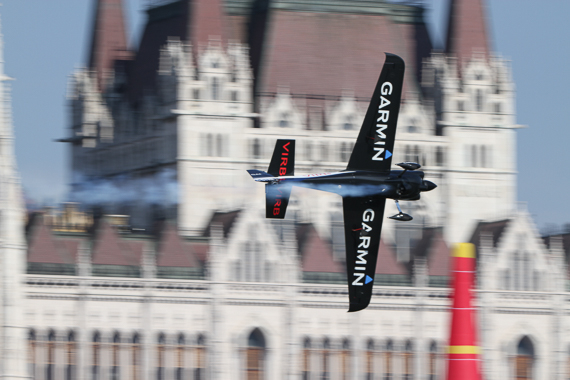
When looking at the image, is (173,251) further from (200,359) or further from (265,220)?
(200,359)

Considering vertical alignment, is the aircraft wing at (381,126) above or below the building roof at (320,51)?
below

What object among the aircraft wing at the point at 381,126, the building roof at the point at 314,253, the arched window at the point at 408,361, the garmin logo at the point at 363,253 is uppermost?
the aircraft wing at the point at 381,126

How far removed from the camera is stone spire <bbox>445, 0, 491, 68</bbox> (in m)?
160

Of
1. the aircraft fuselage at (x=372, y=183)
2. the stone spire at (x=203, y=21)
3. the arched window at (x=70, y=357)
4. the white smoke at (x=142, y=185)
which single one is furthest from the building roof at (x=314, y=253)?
the aircraft fuselage at (x=372, y=183)

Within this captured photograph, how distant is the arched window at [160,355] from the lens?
139712 mm

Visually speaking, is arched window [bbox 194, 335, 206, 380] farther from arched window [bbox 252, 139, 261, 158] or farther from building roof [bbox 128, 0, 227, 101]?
building roof [bbox 128, 0, 227, 101]

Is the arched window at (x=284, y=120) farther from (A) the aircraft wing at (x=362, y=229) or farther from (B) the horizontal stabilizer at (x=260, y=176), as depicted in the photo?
(B) the horizontal stabilizer at (x=260, y=176)

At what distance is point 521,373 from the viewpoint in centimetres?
14662

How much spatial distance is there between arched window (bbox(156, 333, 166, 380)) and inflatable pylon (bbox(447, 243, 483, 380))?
56693 millimetres

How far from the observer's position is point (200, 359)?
464 ft

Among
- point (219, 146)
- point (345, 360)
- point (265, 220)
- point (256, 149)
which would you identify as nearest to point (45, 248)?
point (265, 220)

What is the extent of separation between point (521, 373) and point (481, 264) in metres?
9.30

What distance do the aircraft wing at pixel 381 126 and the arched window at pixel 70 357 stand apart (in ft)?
192

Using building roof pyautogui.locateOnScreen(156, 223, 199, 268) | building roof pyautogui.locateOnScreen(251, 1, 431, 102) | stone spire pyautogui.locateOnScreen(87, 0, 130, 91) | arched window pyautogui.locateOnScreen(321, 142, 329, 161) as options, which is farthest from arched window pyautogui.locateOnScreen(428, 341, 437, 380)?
stone spire pyautogui.locateOnScreen(87, 0, 130, 91)
